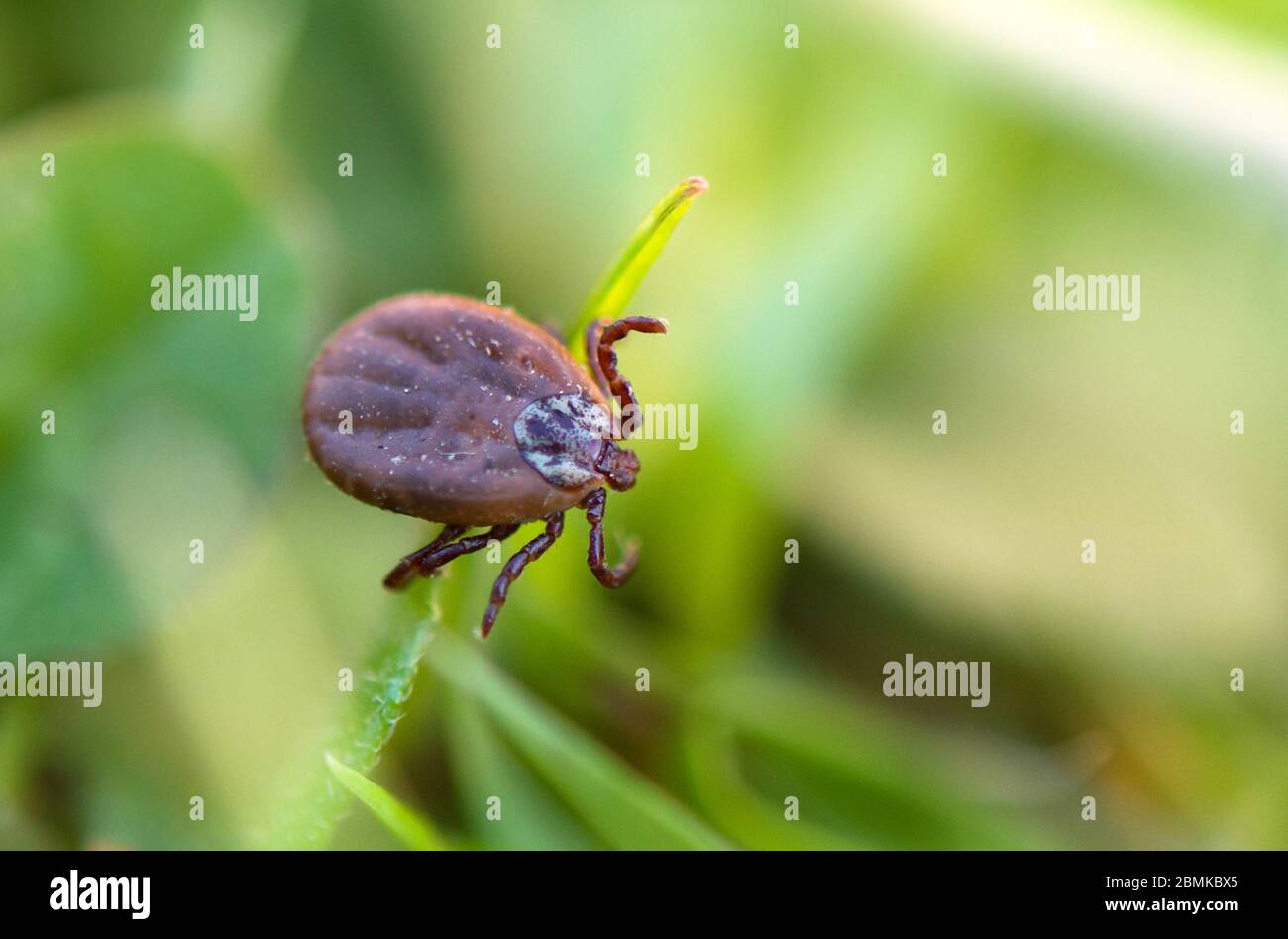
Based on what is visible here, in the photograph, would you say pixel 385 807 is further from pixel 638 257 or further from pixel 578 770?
pixel 638 257

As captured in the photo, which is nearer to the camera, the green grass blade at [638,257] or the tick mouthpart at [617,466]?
the green grass blade at [638,257]

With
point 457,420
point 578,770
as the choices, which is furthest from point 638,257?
point 578,770

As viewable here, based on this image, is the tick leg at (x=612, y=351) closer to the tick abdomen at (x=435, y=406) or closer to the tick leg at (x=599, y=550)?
the tick abdomen at (x=435, y=406)

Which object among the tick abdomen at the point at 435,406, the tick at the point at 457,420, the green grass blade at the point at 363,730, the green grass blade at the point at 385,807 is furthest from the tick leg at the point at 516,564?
the green grass blade at the point at 385,807

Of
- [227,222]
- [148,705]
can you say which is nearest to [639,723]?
[148,705]

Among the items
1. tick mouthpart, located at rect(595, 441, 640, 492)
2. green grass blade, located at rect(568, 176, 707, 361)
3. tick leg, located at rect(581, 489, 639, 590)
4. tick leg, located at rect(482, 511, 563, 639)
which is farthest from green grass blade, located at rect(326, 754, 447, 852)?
green grass blade, located at rect(568, 176, 707, 361)

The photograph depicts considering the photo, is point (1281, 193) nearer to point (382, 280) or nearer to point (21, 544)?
point (382, 280)

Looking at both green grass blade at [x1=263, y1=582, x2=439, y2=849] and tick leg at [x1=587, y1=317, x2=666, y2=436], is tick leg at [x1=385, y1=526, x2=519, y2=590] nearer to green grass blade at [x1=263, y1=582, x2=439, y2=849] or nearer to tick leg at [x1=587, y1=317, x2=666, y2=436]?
green grass blade at [x1=263, y1=582, x2=439, y2=849]
